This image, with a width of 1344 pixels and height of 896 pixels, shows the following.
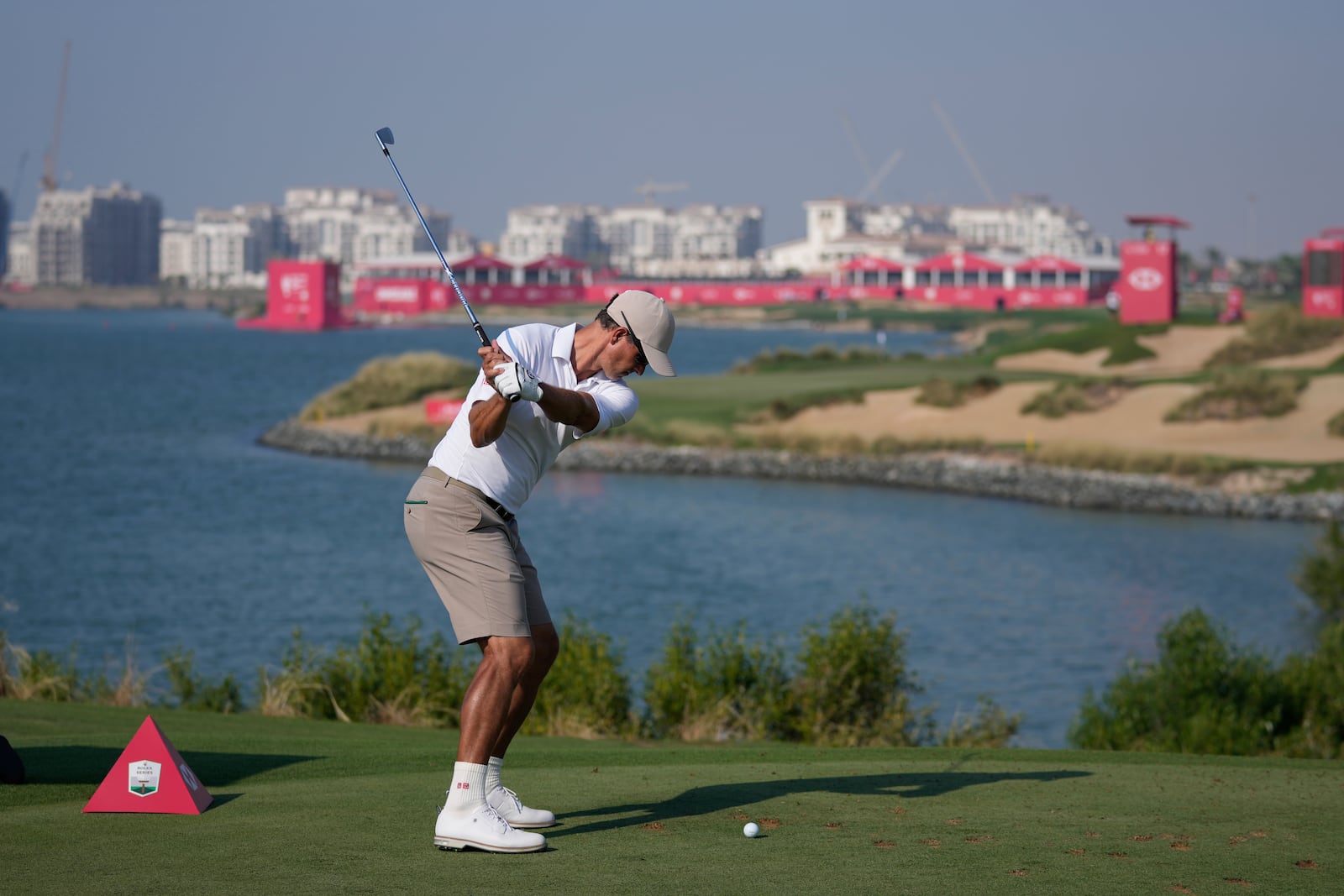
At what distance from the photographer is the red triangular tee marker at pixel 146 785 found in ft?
19.6

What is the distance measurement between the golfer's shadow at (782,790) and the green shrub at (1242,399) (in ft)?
130

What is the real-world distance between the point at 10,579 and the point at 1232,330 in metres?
45.6

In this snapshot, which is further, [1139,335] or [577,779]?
[1139,335]

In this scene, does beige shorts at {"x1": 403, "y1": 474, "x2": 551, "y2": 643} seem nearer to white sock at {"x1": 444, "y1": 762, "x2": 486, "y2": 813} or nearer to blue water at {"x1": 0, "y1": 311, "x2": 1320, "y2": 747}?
white sock at {"x1": 444, "y1": 762, "x2": 486, "y2": 813}

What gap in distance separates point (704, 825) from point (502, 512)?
55.0 inches

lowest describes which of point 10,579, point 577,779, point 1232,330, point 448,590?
point 10,579

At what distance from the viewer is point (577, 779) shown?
7262 millimetres

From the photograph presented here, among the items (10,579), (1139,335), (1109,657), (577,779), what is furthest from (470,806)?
(1139,335)

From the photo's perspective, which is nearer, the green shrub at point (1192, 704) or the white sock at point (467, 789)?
the white sock at point (467, 789)

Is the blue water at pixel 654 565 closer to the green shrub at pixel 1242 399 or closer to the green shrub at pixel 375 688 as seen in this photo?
the green shrub at pixel 375 688

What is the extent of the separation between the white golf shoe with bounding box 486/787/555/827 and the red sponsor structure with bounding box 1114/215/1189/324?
60.5 metres

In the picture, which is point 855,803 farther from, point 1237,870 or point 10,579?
point 10,579

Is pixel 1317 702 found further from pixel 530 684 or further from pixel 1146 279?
pixel 1146 279

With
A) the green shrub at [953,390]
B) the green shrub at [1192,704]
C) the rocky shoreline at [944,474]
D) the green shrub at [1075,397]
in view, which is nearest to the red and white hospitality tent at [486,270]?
the rocky shoreline at [944,474]
